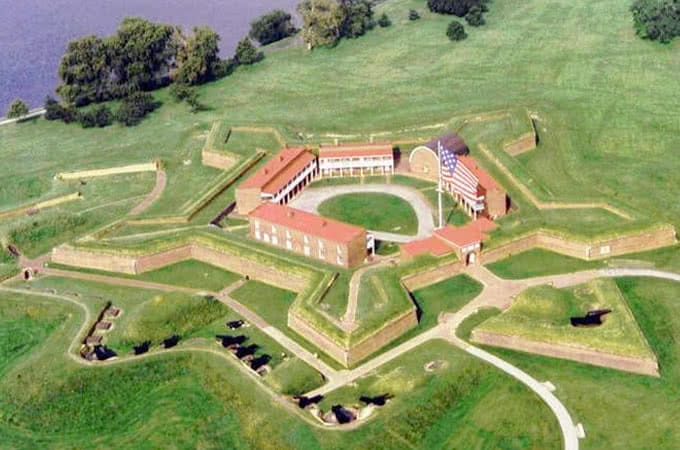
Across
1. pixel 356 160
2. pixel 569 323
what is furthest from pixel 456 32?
pixel 569 323

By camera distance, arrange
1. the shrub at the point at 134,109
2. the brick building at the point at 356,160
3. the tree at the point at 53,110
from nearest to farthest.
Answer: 1. the brick building at the point at 356,160
2. the shrub at the point at 134,109
3. the tree at the point at 53,110

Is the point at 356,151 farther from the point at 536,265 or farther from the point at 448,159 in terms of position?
the point at 536,265

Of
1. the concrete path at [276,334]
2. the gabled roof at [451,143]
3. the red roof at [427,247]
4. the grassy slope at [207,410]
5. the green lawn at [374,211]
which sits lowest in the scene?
the grassy slope at [207,410]

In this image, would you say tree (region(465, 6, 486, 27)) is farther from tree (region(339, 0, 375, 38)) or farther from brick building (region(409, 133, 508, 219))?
brick building (region(409, 133, 508, 219))

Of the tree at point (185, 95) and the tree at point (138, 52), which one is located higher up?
the tree at point (138, 52)

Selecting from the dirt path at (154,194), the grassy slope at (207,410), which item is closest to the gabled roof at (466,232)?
the grassy slope at (207,410)

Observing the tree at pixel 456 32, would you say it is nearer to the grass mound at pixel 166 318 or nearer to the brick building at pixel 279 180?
the brick building at pixel 279 180

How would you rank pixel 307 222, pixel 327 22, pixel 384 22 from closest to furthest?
pixel 307 222 < pixel 327 22 < pixel 384 22
